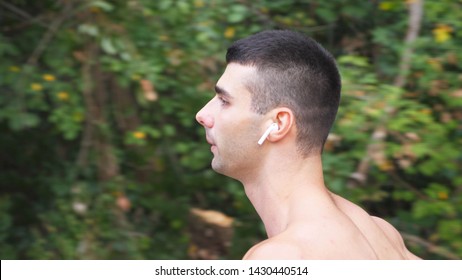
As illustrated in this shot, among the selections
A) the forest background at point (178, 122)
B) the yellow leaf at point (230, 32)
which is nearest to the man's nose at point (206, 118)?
the forest background at point (178, 122)

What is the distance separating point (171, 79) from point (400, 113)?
1367 mm

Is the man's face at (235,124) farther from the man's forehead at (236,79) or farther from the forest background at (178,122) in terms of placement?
the forest background at (178,122)

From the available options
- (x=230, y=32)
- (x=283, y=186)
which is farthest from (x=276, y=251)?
(x=230, y=32)

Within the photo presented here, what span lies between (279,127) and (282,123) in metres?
0.02

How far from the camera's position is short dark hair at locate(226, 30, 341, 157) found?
2584mm

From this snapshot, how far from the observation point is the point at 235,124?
2.57m

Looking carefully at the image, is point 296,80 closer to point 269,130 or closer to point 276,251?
point 269,130

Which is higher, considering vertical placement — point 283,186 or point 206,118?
point 206,118

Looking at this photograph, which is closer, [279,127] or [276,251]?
[276,251]

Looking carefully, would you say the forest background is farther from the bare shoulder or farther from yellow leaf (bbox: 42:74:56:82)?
the bare shoulder

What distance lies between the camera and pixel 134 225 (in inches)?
217

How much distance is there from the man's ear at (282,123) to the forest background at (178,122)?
1.72 metres

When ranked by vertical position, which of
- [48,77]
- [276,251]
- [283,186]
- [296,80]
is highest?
[48,77]

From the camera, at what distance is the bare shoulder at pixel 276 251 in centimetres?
216
